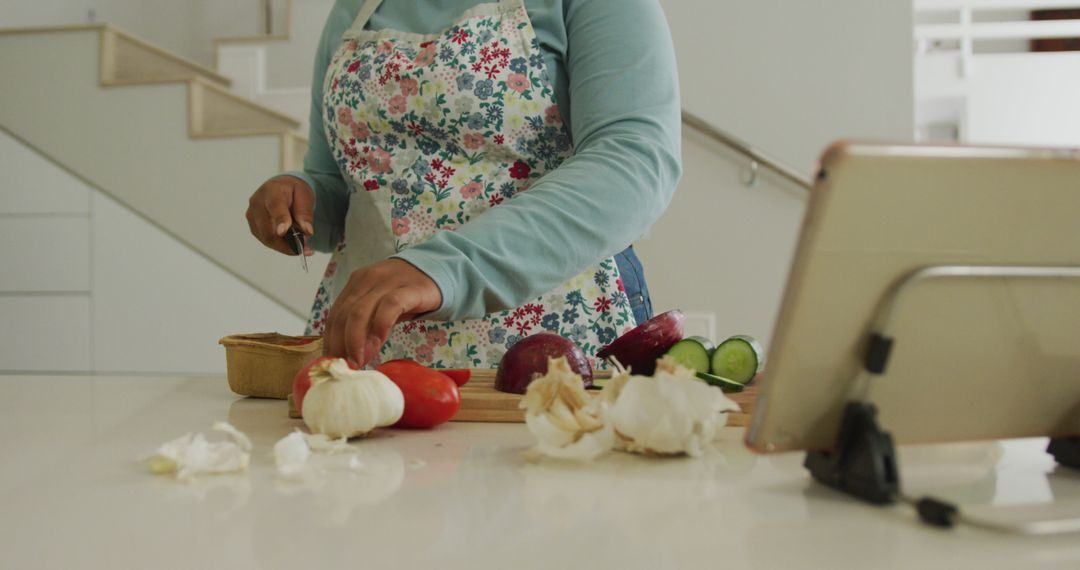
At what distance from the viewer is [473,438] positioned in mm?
766

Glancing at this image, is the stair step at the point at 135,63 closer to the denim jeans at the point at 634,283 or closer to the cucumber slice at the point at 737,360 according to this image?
the denim jeans at the point at 634,283

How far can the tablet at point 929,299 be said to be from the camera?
0.49 metres

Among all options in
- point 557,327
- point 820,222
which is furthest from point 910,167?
point 557,327

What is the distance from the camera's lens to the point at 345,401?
0.72m

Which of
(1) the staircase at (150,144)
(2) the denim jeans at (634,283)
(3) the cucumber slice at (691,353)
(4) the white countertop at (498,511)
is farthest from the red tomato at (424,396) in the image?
(1) the staircase at (150,144)

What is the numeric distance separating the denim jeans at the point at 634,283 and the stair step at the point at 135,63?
2414 millimetres

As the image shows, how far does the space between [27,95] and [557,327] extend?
282 centimetres

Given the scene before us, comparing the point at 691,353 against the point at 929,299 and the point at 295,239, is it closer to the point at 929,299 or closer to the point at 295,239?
the point at 929,299

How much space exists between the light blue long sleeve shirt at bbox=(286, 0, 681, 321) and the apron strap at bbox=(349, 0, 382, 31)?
0.01 metres

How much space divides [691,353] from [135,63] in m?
3.14

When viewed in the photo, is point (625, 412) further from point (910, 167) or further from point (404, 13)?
point (404, 13)

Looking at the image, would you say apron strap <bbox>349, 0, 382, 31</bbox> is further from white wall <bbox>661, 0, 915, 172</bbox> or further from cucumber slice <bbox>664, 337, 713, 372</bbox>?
white wall <bbox>661, 0, 915, 172</bbox>

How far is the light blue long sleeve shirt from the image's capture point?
0.97 meters

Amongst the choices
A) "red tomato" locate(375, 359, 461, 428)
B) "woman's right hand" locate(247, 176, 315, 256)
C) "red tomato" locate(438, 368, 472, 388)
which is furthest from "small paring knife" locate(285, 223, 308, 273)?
"red tomato" locate(375, 359, 461, 428)
